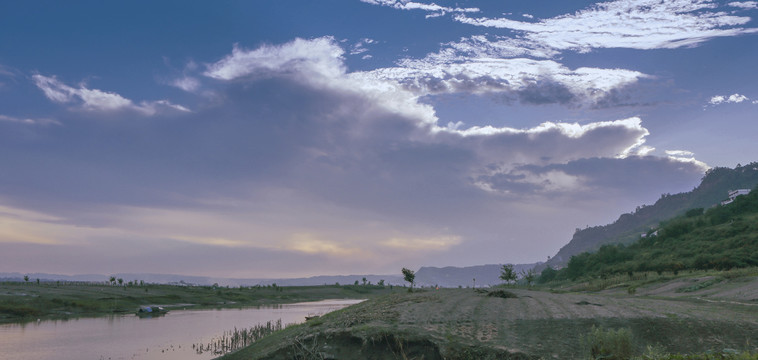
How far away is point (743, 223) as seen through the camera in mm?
92562

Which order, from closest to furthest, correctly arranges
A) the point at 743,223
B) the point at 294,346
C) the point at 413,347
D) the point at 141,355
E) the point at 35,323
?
1. the point at 413,347
2. the point at 294,346
3. the point at 141,355
4. the point at 35,323
5. the point at 743,223

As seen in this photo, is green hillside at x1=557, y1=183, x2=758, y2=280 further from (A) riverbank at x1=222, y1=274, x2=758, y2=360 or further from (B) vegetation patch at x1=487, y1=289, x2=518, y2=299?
(A) riverbank at x1=222, y1=274, x2=758, y2=360

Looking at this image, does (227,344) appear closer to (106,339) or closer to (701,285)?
(106,339)

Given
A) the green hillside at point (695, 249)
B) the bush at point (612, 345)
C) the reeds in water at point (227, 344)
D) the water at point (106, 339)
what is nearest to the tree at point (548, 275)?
the green hillside at point (695, 249)

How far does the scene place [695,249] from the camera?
87.4 meters

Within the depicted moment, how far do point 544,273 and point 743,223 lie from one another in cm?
6715

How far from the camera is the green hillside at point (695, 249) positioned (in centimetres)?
7238

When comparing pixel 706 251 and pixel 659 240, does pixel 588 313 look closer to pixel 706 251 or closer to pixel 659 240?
pixel 706 251

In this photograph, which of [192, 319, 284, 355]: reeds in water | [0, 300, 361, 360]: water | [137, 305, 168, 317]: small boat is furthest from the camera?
[137, 305, 168, 317]: small boat

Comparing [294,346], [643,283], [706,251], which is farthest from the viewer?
[706,251]

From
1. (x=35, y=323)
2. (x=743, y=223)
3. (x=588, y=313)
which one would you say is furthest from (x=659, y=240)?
(x=35, y=323)

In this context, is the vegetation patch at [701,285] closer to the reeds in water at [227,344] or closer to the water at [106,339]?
the reeds in water at [227,344]

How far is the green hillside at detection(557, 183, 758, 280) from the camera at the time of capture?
7238 cm

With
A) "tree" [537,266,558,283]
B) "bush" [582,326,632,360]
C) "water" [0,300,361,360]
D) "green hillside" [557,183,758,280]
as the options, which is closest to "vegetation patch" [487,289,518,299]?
"bush" [582,326,632,360]
